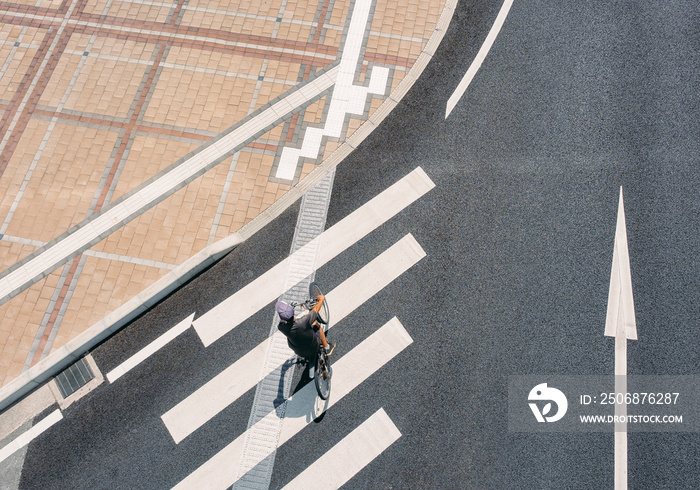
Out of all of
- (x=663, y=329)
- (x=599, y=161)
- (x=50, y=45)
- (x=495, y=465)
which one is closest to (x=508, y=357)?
(x=495, y=465)

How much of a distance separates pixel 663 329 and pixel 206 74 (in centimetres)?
1092

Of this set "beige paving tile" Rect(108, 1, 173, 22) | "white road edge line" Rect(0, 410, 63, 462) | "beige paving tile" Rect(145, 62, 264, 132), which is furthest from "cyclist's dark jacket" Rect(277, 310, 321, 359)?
"beige paving tile" Rect(108, 1, 173, 22)

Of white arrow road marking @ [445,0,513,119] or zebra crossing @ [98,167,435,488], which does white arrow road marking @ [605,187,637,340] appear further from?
white arrow road marking @ [445,0,513,119]

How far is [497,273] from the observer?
364 inches

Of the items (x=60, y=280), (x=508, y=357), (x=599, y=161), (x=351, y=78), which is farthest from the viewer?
(x=351, y=78)

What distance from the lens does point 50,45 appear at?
11.4 meters

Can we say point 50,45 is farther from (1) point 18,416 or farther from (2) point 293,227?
(1) point 18,416

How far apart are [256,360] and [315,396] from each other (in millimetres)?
1294

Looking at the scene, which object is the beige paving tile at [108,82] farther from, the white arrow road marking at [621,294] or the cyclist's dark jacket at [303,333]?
the white arrow road marking at [621,294]

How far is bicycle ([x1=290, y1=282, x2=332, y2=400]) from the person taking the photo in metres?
8.29

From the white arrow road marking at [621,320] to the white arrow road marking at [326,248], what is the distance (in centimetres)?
388

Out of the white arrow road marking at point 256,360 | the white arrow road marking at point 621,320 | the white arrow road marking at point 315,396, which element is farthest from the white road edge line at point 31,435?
the white arrow road marking at point 621,320

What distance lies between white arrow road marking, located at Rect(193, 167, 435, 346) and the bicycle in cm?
77

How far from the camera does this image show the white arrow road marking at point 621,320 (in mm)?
8148
